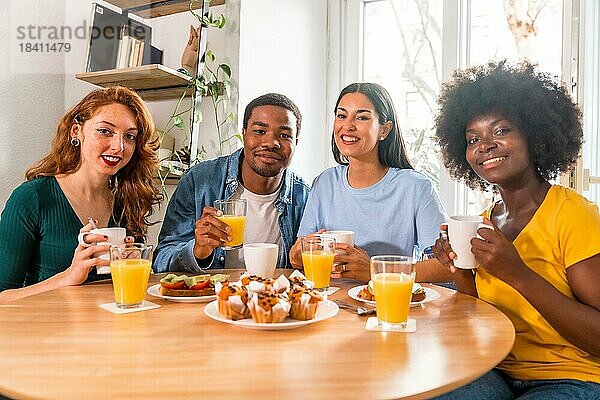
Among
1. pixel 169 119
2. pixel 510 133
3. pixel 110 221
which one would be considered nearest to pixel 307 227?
pixel 110 221

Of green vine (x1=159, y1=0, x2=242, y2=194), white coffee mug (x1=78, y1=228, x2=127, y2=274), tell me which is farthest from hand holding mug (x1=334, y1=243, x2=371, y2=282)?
green vine (x1=159, y1=0, x2=242, y2=194)

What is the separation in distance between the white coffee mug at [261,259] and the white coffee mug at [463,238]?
0.49 meters

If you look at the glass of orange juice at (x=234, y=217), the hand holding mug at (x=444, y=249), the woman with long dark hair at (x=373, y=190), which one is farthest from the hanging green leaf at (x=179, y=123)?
the hand holding mug at (x=444, y=249)

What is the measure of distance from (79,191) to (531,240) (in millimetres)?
1528

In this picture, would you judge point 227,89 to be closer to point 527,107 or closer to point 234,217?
point 234,217

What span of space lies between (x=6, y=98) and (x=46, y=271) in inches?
55.3

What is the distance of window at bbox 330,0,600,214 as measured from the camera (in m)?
2.94

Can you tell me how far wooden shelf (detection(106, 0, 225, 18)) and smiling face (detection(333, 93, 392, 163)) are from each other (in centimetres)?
149

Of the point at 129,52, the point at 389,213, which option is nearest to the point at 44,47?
the point at 129,52

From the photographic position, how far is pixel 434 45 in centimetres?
324

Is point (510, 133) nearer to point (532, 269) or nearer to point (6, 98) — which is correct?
point (532, 269)

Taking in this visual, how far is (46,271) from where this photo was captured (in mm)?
1932

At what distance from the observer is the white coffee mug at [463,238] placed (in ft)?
4.55

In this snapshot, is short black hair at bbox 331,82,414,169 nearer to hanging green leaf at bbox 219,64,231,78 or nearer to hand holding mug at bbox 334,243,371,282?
hand holding mug at bbox 334,243,371,282
